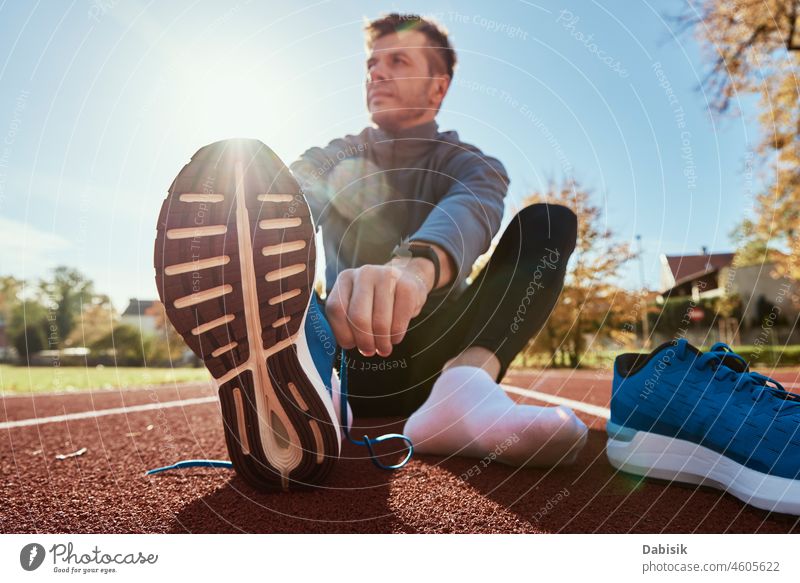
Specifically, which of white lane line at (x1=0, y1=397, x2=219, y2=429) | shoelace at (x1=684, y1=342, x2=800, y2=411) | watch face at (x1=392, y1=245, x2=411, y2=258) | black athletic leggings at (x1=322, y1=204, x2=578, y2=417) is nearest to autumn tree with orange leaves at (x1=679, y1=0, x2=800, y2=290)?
black athletic leggings at (x1=322, y1=204, x2=578, y2=417)

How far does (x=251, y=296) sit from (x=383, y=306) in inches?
5.3

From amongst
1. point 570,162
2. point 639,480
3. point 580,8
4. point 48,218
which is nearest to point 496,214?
point 570,162

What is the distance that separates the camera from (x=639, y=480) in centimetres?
53

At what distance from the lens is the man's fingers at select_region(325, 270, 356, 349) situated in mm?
557

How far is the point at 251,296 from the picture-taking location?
18.6 inches

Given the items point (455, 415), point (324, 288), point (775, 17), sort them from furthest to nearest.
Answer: point (324, 288) < point (775, 17) < point (455, 415)

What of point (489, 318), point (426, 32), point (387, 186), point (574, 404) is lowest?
point (574, 404)

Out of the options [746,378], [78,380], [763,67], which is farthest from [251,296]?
[78,380]

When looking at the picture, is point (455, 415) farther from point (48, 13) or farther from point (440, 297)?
point (48, 13)

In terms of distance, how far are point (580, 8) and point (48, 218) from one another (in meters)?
0.76

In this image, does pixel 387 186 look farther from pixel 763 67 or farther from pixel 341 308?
pixel 763 67

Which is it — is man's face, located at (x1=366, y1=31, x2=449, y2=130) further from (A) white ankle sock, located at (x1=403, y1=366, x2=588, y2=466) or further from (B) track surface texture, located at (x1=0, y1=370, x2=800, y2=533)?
(B) track surface texture, located at (x1=0, y1=370, x2=800, y2=533)

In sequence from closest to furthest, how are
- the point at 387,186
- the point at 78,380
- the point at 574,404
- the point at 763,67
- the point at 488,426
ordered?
1. the point at 488,426
2. the point at 763,67
3. the point at 387,186
4. the point at 574,404
5. the point at 78,380

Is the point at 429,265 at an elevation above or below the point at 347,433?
above
